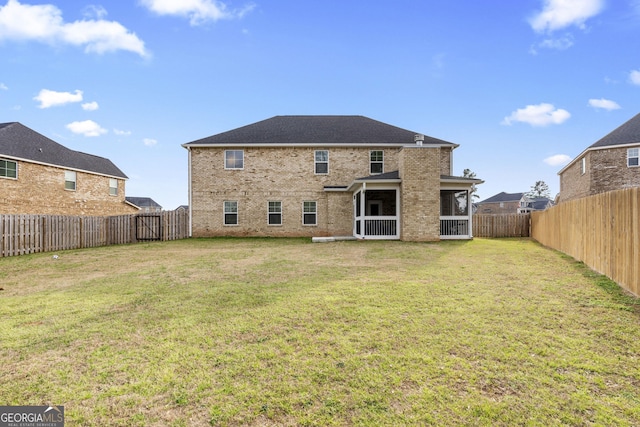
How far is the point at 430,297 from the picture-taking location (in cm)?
528

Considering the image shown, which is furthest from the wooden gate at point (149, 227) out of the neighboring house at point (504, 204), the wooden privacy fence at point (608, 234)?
the neighboring house at point (504, 204)

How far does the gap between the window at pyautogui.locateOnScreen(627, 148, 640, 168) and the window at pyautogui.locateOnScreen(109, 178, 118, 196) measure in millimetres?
39138

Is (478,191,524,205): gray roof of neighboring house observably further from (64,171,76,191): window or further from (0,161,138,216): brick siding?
(64,171,76,191): window

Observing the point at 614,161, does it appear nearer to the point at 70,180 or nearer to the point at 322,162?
the point at 322,162

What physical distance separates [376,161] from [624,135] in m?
17.5

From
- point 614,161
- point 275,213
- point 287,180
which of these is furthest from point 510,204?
point 275,213

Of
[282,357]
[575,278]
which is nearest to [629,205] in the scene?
[575,278]

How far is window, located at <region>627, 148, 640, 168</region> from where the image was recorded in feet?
65.7

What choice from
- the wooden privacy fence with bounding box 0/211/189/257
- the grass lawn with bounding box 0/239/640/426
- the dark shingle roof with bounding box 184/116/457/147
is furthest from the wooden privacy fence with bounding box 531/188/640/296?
the wooden privacy fence with bounding box 0/211/189/257

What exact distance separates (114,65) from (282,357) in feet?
54.6

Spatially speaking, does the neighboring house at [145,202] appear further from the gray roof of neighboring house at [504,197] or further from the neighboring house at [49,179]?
the gray roof of neighboring house at [504,197]

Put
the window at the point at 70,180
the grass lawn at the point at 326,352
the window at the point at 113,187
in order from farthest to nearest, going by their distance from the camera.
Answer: the window at the point at 113,187 → the window at the point at 70,180 → the grass lawn at the point at 326,352

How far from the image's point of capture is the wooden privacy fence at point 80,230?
1220 cm

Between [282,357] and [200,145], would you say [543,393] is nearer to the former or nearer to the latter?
[282,357]
